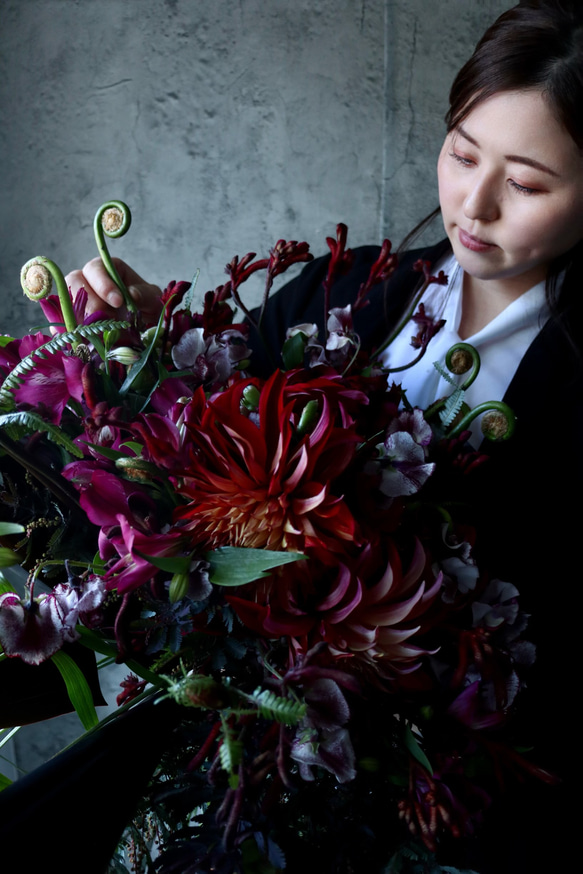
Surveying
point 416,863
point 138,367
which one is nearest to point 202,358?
point 138,367

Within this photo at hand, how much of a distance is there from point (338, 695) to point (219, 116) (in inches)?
34.1

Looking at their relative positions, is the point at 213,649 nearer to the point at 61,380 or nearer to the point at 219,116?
the point at 61,380

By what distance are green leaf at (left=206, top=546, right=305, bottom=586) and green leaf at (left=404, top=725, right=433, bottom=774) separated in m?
0.12

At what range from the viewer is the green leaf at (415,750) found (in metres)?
0.34

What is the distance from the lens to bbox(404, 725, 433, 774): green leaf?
34cm

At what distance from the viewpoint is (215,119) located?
3.19 ft

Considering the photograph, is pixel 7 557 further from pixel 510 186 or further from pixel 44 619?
pixel 510 186

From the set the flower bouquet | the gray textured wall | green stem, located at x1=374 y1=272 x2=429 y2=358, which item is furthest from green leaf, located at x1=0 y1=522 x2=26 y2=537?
the gray textured wall

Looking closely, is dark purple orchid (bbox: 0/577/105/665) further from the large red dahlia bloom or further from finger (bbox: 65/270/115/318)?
finger (bbox: 65/270/115/318)

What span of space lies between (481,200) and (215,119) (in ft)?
1.78

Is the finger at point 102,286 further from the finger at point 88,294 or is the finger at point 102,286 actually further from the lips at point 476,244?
the lips at point 476,244

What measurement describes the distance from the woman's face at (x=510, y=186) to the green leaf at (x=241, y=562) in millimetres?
370

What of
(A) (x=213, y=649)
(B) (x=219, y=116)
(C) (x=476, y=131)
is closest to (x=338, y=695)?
(A) (x=213, y=649)

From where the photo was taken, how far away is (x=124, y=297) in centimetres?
46
